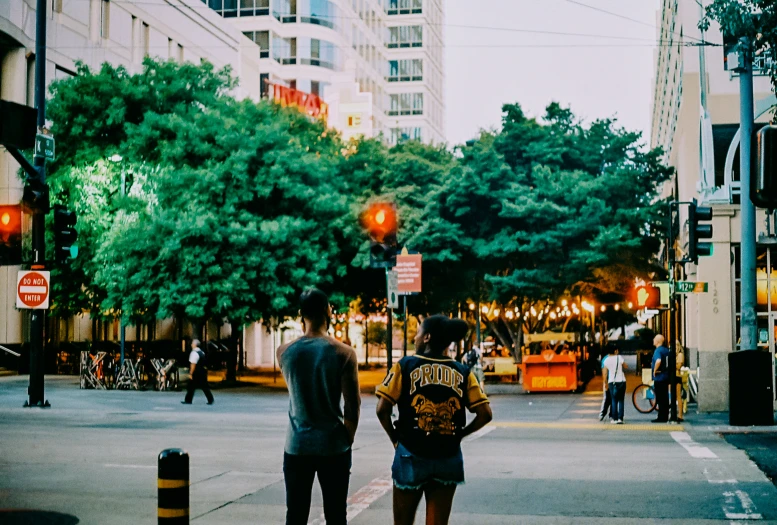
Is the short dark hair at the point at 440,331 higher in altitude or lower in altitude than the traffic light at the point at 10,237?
lower

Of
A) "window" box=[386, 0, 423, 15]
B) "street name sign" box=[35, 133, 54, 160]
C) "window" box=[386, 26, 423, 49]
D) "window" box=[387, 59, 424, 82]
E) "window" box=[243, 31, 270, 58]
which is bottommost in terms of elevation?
"street name sign" box=[35, 133, 54, 160]

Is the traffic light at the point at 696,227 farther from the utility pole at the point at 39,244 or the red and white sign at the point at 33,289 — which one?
the red and white sign at the point at 33,289

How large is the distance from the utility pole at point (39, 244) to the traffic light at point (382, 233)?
7749mm

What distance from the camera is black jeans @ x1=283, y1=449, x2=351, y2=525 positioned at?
6121mm

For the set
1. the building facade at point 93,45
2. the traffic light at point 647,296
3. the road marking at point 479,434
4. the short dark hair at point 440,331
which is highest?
the building facade at point 93,45

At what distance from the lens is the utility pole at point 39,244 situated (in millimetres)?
21906

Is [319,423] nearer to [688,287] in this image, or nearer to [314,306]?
[314,306]

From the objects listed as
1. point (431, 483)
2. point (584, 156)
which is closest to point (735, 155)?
point (584, 156)

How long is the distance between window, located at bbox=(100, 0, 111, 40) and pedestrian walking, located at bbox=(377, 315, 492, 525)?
4118 centimetres

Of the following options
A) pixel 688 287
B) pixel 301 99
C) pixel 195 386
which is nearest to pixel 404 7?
pixel 301 99

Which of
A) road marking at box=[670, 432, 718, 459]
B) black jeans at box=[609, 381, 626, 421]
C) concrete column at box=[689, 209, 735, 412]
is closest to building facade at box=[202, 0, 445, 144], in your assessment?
concrete column at box=[689, 209, 735, 412]

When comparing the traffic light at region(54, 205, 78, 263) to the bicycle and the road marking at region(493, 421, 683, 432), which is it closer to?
the road marking at region(493, 421, 683, 432)

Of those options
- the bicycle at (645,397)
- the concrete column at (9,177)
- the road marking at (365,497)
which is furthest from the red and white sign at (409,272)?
the concrete column at (9,177)

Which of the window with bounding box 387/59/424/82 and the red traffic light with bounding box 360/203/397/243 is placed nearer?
the red traffic light with bounding box 360/203/397/243
